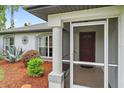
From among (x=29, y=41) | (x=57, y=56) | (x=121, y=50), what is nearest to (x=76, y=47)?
(x=57, y=56)

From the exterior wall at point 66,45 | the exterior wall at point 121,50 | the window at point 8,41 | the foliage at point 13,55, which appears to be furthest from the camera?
the window at point 8,41

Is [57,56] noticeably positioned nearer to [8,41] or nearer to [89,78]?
[89,78]

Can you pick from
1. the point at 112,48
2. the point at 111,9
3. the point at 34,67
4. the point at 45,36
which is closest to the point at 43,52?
the point at 45,36

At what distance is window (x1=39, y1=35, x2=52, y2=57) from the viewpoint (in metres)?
12.5

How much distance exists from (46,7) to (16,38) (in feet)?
35.6

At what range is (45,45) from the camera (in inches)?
501

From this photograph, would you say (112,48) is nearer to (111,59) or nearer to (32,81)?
(111,59)

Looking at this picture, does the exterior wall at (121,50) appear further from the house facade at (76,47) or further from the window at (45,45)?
the window at (45,45)

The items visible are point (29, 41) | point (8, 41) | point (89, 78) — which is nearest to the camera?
point (89, 78)

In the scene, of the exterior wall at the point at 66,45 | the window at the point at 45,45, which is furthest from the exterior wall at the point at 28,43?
the exterior wall at the point at 66,45

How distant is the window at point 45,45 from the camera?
1252cm

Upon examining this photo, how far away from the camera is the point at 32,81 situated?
21.5 ft

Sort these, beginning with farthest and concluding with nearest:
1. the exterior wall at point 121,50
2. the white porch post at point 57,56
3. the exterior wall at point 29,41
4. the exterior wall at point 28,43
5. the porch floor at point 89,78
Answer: the exterior wall at point 28,43, the exterior wall at point 29,41, the porch floor at point 89,78, the white porch post at point 57,56, the exterior wall at point 121,50

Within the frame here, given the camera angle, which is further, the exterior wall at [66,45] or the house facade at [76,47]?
the exterior wall at [66,45]
